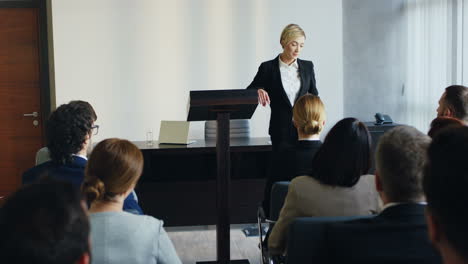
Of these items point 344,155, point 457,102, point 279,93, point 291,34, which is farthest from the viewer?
point 279,93

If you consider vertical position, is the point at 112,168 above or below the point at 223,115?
below

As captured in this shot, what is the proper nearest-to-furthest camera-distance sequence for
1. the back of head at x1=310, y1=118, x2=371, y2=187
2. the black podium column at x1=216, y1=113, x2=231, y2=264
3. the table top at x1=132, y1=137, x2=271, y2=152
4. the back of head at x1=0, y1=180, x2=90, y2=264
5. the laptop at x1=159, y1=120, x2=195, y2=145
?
1. the back of head at x1=0, y1=180, x2=90, y2=264
2. the back of head at x1=310, y1=118, x2=371, y2=187
3. the black podium column at x1=216, y1=113, x2=231, y2=264
4. the table top at x1=132, y1=137, x2=271, y2=152
5. the laptop at x1=159, y1=120, x2=195, y2=145

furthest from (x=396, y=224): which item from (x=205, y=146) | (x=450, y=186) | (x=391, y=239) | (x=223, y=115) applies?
(x=205, y=146)

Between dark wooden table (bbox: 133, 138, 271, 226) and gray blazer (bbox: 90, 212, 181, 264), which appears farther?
dark wooden table (bbox: 133, 138, 271, 226)

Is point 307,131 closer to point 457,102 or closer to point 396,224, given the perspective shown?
point 457,102

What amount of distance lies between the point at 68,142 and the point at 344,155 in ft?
4.30

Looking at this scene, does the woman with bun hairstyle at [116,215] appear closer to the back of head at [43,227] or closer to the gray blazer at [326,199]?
the gray blazer at [326,199]

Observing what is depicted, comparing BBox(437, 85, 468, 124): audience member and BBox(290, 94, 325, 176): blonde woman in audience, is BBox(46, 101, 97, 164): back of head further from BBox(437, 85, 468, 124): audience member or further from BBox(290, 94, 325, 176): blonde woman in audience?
BBox(437, 85, 468, 124): audience member

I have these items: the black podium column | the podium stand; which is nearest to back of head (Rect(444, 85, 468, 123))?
the podium stand

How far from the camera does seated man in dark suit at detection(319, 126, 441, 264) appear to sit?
1719 mm

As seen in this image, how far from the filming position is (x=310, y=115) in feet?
10.8

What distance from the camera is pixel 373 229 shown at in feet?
5.70

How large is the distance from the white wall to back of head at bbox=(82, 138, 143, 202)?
4898 millimetres

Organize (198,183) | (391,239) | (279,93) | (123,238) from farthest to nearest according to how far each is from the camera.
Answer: (198,183), (279,93), (123,238), (391,239)
